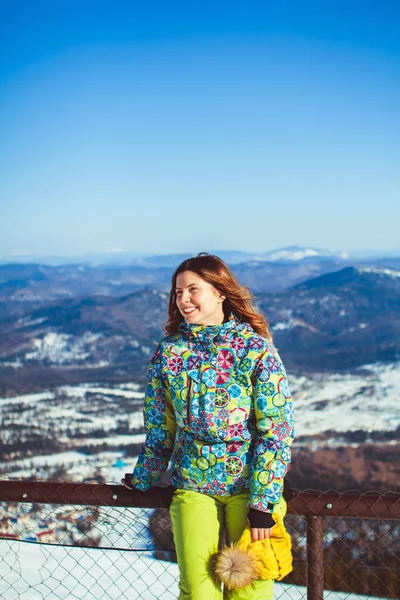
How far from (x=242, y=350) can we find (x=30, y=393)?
13931cm

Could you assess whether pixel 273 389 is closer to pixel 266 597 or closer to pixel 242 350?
pixel 242 350

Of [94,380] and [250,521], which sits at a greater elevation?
[250,521]

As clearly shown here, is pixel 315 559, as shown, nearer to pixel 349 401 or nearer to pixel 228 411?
pixel 228 411

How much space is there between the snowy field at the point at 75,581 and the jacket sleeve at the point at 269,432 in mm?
2378

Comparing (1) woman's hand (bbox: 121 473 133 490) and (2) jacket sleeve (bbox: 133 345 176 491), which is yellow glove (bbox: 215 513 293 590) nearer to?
(2) jacket sleeve (bbox: 133 345 176 491)

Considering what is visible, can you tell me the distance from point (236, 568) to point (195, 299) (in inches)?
63.5

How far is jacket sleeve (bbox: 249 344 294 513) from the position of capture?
337cm

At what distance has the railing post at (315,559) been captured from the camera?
3.95 meters

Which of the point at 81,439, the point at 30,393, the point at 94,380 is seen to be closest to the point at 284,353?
Answer: the point at 94,380

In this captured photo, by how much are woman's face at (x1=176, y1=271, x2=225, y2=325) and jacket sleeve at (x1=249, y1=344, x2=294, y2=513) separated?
512 millimetres

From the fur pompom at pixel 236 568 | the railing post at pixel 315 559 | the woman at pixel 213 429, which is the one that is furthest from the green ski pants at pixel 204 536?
the railing post at pixel 315 559

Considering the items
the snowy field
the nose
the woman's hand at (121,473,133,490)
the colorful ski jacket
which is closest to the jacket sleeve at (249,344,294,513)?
the colorful ski jacket

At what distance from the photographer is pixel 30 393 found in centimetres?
13550

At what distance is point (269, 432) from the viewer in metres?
3.44
